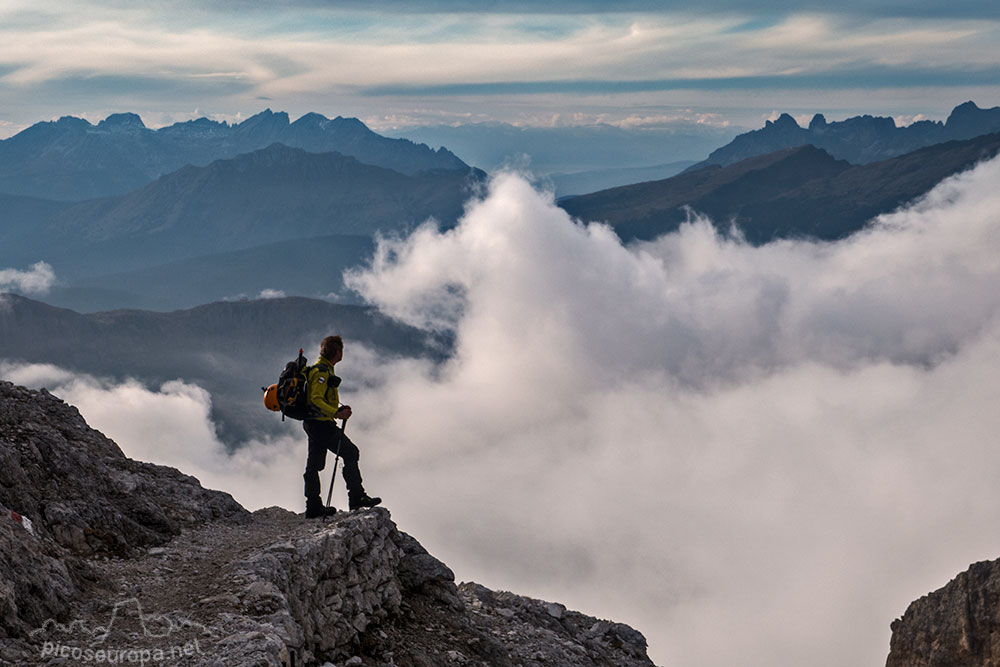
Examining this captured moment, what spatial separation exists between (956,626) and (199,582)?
43710 millimetres

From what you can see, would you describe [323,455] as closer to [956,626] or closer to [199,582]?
[199,582]

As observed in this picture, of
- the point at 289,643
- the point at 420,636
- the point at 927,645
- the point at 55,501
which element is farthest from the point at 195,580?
the point at 927,645

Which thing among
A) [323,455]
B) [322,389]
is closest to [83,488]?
[323,455]

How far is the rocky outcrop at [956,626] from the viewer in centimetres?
4428

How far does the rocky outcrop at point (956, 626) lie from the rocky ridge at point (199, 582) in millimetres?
28826

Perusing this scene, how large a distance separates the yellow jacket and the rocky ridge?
2.79 m

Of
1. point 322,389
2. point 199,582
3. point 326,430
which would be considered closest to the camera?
point 199,582

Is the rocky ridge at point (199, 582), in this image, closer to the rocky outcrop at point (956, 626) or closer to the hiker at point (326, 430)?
the hiker at point (326, 430)

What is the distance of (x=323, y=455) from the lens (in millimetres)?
→ 20812

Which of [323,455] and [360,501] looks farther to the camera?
[360,501]

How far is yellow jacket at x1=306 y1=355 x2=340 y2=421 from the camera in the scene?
19.9 metres

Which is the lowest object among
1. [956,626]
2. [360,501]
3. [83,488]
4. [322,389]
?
[83,488]

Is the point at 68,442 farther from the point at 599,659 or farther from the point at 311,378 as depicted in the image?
the point at 599,659

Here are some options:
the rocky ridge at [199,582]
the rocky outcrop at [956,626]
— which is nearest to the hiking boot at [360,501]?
the rocky ridge at [199,582]
